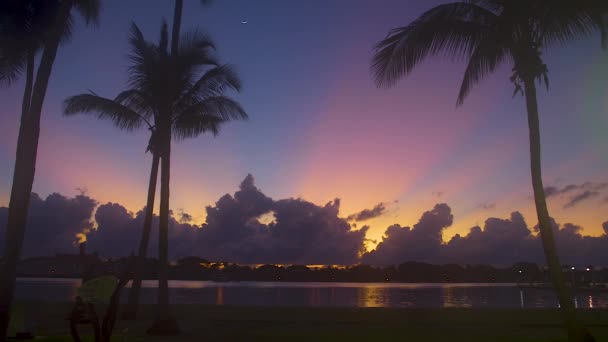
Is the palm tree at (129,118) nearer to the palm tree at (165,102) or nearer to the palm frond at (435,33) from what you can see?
the palm tree at (165,102)

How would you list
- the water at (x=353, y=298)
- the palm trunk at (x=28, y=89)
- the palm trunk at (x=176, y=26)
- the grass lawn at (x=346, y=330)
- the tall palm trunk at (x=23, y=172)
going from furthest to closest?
the water at (x=353, y=298) → the palm trunk at (x=176, y=26) → the grass lawn at (x=346, y=330) → the palm trunk at (x=28, y=89) → the tall palm trunk at (x=23, y=172)

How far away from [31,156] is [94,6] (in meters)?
4.33

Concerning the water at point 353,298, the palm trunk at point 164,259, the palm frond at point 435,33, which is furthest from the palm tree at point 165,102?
the water at point 353,298

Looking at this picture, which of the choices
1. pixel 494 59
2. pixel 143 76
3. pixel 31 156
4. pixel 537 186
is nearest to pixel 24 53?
pixel 31 156

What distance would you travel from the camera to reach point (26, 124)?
461 inches

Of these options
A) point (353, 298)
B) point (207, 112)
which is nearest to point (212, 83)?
point (207, 112)

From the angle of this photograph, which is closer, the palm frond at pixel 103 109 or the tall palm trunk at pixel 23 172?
the tall palm trunk at pixel 23 172

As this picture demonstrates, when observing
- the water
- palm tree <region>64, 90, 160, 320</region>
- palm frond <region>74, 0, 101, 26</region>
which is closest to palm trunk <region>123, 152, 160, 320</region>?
palm tree <region>64, 90, 160, 320</region>

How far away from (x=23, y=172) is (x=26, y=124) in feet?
3.65

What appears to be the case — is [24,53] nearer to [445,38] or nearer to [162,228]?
[162,228]

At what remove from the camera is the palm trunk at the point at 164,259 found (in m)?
15.7

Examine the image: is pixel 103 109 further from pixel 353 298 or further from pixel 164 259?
pixel 353 298

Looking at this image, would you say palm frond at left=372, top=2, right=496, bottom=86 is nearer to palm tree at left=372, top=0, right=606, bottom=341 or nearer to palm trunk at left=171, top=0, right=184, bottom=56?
palm tree at left=372, top=0, right=606, bottom=341

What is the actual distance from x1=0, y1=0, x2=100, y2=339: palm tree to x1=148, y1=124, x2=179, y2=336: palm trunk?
4.73 m
